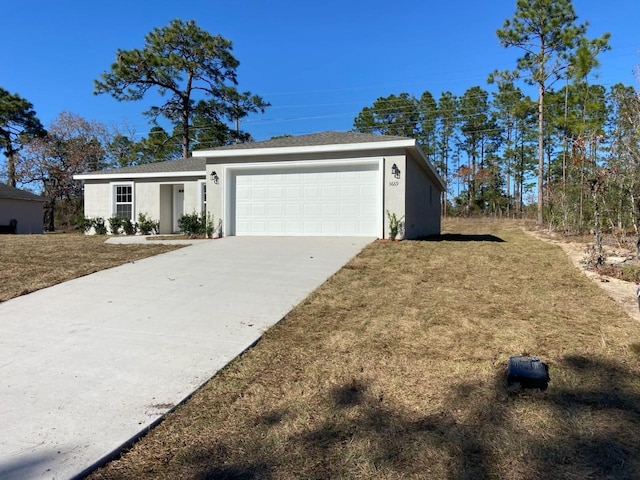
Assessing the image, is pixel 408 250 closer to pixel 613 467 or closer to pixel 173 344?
pixel 173 344

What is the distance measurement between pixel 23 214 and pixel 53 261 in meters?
20.3

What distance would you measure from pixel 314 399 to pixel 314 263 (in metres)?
4.95

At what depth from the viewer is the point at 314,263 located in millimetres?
8039

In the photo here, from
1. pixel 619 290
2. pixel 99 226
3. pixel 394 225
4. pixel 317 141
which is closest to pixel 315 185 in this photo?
pixel 317 141

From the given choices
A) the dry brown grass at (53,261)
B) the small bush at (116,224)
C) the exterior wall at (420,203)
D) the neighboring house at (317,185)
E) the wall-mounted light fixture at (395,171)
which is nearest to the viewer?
the dry brown grass at (53,261)

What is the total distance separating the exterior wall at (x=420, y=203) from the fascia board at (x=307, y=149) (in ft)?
3.20

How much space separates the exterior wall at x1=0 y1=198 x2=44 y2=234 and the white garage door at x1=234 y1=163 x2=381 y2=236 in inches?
728

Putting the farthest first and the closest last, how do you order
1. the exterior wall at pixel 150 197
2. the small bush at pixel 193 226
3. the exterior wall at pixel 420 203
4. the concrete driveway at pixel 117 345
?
the exterior wall at pixel 150 197 → the small bush at pixel 193 226 → the exterior wall at pixel 420 203 → the concrete driveway at pixel 117 345

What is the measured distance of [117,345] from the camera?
418 cm

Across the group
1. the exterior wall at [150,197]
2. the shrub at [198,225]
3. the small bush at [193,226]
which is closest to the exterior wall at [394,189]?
the shrub at [198,225]

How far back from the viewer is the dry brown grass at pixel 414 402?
239 cm

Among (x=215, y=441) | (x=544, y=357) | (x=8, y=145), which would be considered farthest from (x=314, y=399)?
(x=8, y=145)

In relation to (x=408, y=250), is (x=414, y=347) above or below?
below

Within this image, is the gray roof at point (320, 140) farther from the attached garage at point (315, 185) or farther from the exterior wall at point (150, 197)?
the exterior wall at point (150, 197)
